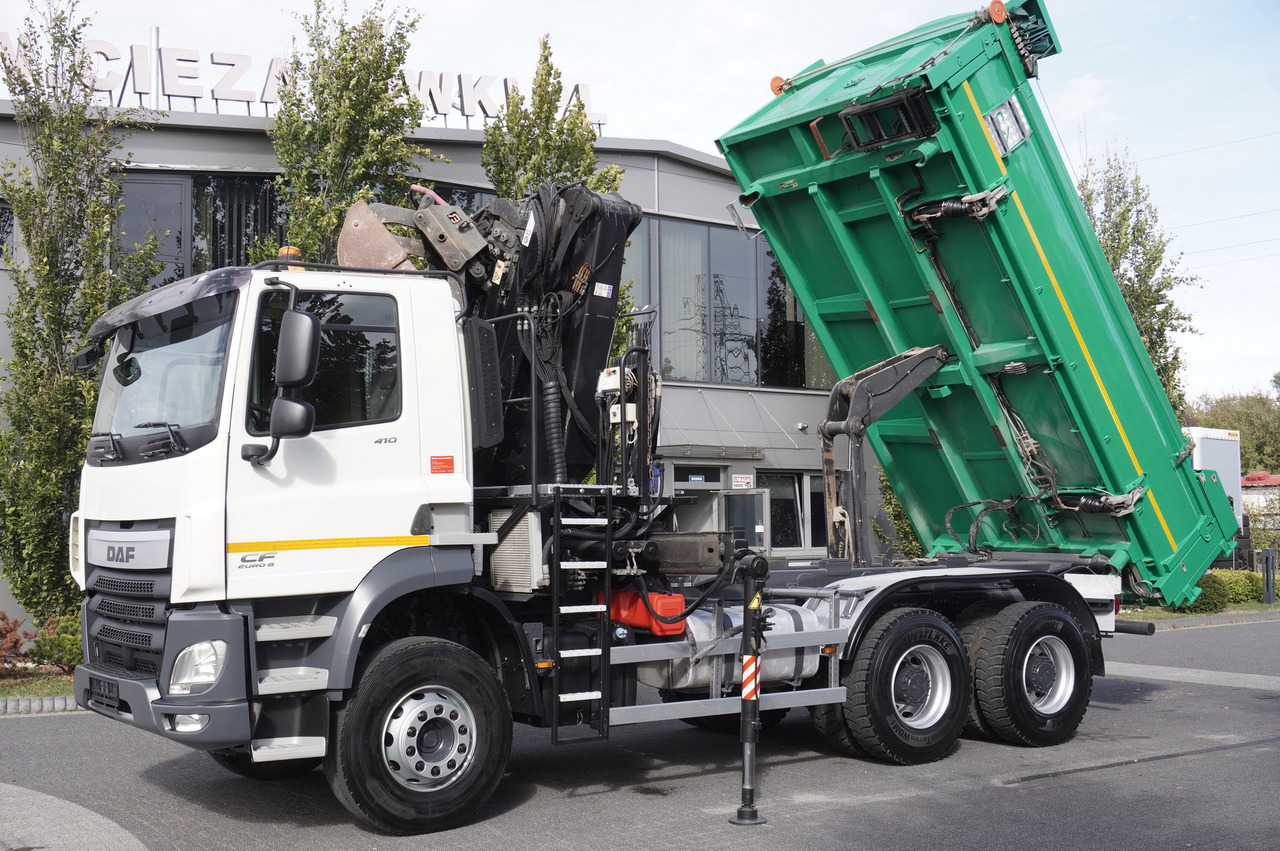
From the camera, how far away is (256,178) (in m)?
16.2

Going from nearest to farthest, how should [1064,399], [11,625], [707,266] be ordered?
[1064,399] < [11,625] < [707,266]

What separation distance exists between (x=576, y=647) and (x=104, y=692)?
238cm

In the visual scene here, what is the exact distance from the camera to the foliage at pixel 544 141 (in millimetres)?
14016

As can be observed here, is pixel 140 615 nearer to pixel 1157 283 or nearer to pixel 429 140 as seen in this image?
pixel 429 140

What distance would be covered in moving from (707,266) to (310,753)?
15.4 metres

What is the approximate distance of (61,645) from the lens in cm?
1162

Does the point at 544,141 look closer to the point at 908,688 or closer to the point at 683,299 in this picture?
the point at 683,299

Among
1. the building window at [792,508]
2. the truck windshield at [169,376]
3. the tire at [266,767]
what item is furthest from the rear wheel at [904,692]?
the building window at [792,508]

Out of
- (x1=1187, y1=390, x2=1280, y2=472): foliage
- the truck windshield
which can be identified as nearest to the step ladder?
the truck windshield

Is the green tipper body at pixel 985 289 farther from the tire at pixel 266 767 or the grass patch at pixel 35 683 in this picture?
the grass patch at pixel 35 683

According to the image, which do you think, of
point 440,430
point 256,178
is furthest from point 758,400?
point 440,430

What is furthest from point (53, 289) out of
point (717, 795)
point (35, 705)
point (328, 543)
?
point (717, 795)

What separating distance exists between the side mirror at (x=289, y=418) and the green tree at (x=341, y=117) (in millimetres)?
8101

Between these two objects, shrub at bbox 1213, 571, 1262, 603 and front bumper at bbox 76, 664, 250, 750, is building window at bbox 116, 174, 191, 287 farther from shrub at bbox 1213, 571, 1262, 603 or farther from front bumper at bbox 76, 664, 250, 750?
shrub at bbox 1213, 571, 1262, 603
